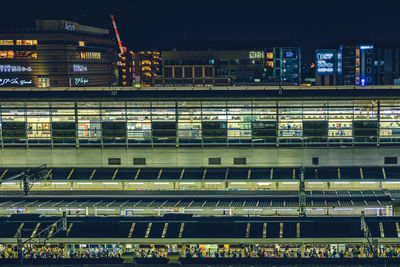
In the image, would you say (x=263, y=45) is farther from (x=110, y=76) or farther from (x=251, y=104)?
(x=251, y=104)

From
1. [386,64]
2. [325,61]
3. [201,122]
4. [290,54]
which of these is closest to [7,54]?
[290,54]

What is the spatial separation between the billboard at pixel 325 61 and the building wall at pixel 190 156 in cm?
9980

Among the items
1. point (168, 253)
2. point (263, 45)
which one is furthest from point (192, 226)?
point (263, 45)

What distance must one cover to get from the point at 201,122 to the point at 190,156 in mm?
3999

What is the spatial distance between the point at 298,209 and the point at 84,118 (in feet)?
85.7

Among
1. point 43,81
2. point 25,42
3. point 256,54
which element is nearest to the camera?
point 25,42

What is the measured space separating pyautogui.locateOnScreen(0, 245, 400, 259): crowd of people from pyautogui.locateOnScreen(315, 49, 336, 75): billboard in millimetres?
115199

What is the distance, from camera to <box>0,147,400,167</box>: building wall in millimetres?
58438

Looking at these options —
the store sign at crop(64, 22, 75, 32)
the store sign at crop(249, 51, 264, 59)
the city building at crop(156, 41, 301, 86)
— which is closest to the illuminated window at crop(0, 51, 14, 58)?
the store sign at crop(64, 22, 75, 32)

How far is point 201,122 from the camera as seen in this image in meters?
59.2

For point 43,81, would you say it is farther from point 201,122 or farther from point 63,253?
point 63,253

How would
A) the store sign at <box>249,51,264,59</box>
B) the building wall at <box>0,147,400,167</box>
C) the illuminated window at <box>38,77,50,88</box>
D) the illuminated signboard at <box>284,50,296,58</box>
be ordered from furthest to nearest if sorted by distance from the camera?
the illuminated signboard at <box>284,50,296,58</box>, the store sign at <box>249,51,264,59</box>, the illuminated window at <box>38,77,50,88</box>, the building wall at <box>0,147,400,167</box>

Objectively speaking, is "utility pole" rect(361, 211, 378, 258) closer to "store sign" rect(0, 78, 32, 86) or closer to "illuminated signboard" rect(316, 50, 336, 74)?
"illuminated signboard" rect(316, 50, 336, 74)

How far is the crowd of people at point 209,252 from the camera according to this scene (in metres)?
44.9
